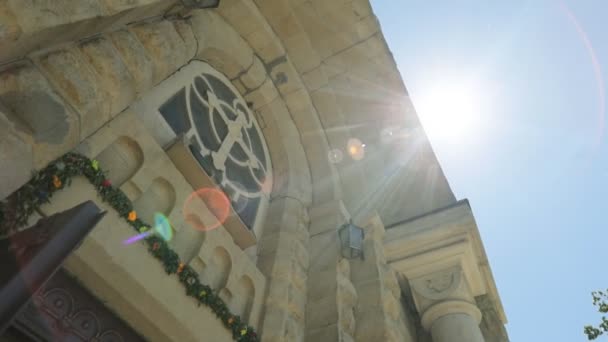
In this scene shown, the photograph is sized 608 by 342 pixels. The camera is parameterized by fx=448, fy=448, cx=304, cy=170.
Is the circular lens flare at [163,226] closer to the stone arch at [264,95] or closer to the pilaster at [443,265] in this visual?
the stone arch at [264,95]

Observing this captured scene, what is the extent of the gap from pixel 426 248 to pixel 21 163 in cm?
558

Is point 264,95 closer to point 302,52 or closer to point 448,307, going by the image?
point 302,52

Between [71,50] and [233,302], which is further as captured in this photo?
[233,302]

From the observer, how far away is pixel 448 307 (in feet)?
20.1

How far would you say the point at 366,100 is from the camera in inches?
352

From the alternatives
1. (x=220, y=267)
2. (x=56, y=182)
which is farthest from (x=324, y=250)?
(x=56, y=182)

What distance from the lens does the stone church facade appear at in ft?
10.3

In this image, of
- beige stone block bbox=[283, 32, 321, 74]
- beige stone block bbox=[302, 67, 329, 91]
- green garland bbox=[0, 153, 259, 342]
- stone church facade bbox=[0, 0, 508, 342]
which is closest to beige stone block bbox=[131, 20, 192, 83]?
stone church facade bbox=[0, 0, 508, 342]

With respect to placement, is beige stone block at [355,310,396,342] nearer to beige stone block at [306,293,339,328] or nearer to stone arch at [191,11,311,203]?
beige stone block at [306,293,339,328]

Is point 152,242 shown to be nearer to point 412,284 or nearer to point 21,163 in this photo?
point 21,163

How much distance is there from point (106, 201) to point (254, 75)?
4779 millimetres

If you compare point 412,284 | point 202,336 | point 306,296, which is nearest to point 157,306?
point 202,336

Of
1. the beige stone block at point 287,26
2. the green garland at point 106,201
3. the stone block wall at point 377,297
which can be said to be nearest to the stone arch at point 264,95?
the beige stone block at point 287,26

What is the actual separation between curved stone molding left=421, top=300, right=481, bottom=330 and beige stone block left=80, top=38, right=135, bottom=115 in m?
4.77
